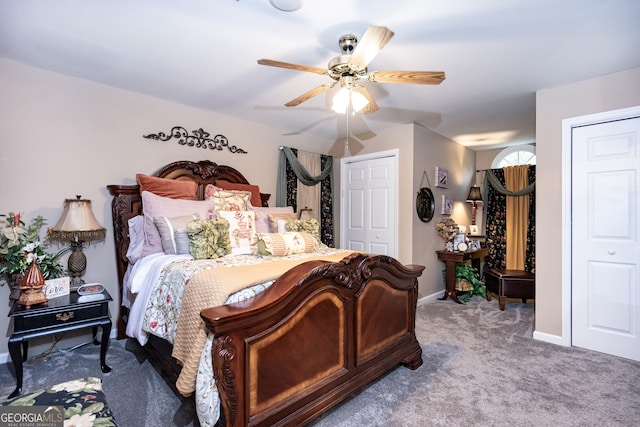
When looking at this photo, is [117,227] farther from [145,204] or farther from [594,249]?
[594,249]

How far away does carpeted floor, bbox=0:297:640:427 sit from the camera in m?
1.78

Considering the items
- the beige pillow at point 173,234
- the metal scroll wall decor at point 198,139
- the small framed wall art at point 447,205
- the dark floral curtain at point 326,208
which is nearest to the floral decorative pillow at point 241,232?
the beige pillow at point 173,234

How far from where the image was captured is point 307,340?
1.66 m

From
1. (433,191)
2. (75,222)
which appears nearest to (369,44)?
(75,222)

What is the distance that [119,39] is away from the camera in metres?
2.13

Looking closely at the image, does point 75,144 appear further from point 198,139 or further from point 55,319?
point 55,319

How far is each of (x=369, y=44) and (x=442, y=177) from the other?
3.25 meters

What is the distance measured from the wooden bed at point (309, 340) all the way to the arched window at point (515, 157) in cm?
386

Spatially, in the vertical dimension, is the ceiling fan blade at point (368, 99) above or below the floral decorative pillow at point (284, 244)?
above

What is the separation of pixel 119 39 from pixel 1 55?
1106 mm

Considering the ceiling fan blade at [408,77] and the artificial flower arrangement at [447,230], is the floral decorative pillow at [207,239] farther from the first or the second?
the artificial flower arrangement at [447,230]

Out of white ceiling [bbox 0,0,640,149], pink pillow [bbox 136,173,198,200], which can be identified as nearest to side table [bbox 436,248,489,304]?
white ceiling [bbox 0,0,640,149]

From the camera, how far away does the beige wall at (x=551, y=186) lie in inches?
109

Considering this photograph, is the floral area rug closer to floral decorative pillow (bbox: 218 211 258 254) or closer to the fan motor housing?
floral decorative pillow (bbox: 218 211 258 254)
